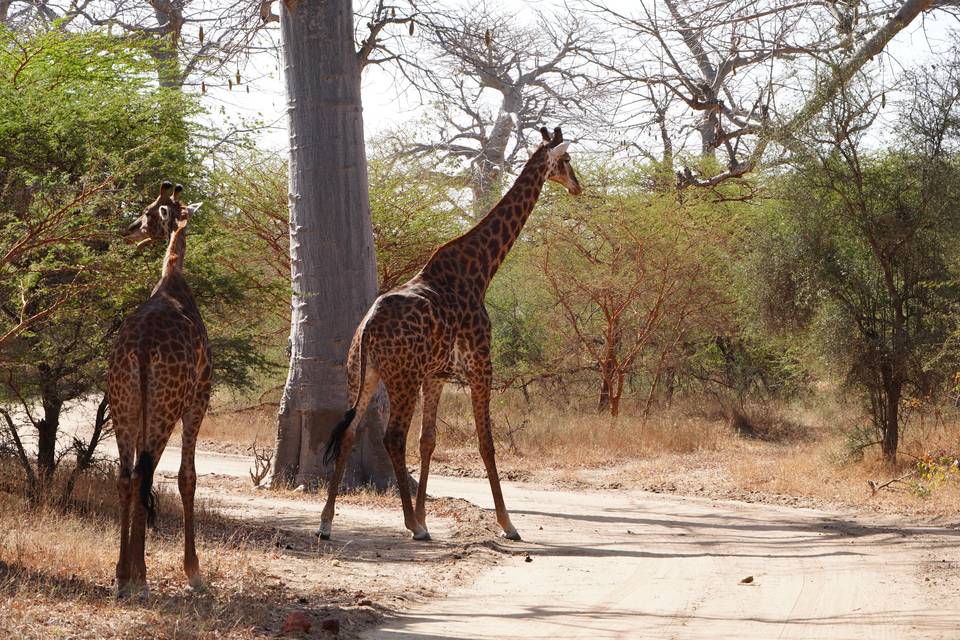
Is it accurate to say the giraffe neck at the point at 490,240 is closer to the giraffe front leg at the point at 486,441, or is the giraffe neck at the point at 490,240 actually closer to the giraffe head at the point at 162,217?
the giraffe front leg at the point at 486,441

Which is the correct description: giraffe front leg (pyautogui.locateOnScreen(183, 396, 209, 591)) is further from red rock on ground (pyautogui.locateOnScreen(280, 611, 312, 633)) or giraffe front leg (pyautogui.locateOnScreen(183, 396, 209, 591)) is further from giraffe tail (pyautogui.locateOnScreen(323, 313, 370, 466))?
giraffe tail (pyautogui.locateOnScreen(323, 313, 370, 466))

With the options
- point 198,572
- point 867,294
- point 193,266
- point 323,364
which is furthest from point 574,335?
point 198,572

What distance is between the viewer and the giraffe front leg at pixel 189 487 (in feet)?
19.9

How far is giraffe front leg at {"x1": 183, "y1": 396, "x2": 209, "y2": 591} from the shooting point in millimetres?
6074

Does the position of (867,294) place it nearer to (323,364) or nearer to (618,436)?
(618,436)

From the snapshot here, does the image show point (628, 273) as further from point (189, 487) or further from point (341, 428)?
point (189, 487)

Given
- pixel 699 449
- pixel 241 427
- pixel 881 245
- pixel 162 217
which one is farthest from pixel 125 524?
pixel 241 427

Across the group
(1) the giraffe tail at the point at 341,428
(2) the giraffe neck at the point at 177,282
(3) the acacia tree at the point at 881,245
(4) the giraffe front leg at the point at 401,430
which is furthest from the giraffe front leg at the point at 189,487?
(3) the acacia tree at the point at 881,245

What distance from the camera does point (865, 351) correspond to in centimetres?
1341

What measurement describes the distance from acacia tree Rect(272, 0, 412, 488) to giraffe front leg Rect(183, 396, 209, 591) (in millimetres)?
4984

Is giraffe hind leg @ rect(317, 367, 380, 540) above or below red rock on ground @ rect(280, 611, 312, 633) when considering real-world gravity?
above

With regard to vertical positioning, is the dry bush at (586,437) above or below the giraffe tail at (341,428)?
below

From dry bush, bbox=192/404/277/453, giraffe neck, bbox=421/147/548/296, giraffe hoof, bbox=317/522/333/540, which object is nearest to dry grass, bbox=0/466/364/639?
giraffe hoof, bbox=317/522/333/540

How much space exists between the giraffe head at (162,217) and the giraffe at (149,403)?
3.40 feet
